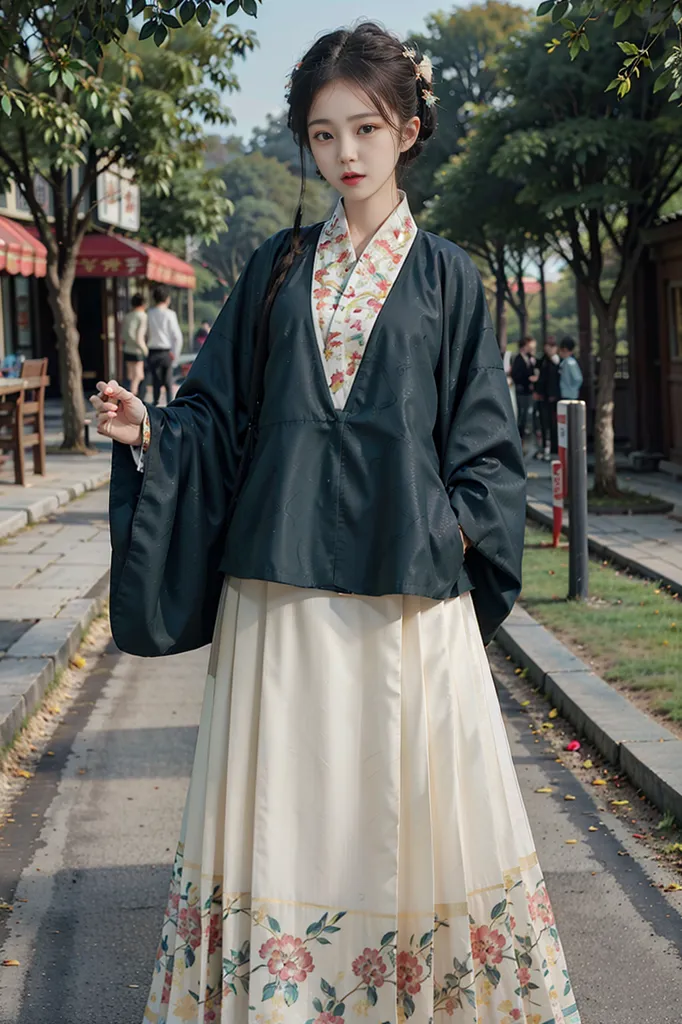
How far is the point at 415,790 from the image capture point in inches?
97.9

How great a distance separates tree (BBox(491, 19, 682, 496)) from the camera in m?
12.0

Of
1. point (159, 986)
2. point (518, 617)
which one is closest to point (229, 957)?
point (159, 986)

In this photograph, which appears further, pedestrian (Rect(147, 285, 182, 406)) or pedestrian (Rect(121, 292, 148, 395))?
pedestrian (Rect(147, 285, 182, 406))

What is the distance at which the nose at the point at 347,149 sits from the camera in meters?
2.63

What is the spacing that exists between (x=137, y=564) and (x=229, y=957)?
2.45ft

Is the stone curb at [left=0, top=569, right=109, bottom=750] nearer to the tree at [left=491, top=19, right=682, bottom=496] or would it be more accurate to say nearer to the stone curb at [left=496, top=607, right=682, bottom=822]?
the stone curb at [left=496, top=607, right=682, bottom=822]

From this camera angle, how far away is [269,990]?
95.5 inches

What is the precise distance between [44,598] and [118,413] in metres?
5.31

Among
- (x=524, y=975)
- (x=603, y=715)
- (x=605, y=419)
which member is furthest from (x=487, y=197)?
(x=524, y=975)

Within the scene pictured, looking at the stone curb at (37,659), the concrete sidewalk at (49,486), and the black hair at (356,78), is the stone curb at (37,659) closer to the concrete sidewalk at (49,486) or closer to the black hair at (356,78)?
the concrete sidewalk at (49,486)

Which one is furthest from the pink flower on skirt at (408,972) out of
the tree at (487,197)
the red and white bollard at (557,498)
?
the tree at (487,197)

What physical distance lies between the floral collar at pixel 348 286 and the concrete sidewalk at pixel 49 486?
19.3 feet

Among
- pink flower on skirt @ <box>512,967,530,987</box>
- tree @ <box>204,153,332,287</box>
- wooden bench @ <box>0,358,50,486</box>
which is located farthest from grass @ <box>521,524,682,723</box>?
tree @ <box>204,153,332,287</box>

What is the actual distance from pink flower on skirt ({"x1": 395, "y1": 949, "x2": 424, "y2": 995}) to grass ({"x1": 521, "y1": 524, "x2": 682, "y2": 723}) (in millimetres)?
2920
